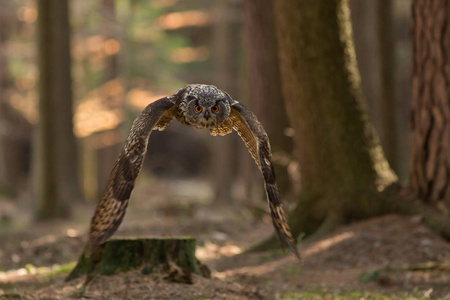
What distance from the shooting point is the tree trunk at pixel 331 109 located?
7547 millimetres

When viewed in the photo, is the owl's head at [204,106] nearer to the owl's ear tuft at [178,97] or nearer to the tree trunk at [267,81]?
the owl's ear tuft at [178,97]

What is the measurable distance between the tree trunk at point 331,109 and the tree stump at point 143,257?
9.80 feet

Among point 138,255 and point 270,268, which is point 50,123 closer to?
point 270,268

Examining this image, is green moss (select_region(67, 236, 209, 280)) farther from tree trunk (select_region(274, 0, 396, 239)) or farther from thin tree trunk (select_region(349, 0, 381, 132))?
thin tree trunk (select_region(349, 0, 381, 132))

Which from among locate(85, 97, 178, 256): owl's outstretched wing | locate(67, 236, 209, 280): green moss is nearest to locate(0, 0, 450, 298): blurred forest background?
locate(67, 236, 209, 280): green moss

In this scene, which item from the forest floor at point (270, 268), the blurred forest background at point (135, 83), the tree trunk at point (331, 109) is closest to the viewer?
the forest floor at point (270, 268)

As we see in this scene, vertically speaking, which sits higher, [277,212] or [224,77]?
[224,77]

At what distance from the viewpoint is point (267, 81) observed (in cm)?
1124

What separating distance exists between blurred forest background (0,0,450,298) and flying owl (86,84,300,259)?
8.20 feet

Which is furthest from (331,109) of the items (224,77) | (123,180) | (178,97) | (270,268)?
(224,77)

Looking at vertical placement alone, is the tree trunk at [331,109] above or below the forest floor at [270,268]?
above

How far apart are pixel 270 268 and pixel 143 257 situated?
89.4 inches

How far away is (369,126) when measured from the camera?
7812mm

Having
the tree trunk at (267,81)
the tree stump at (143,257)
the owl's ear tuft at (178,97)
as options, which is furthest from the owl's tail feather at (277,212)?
the tree trunk at (267,81)
